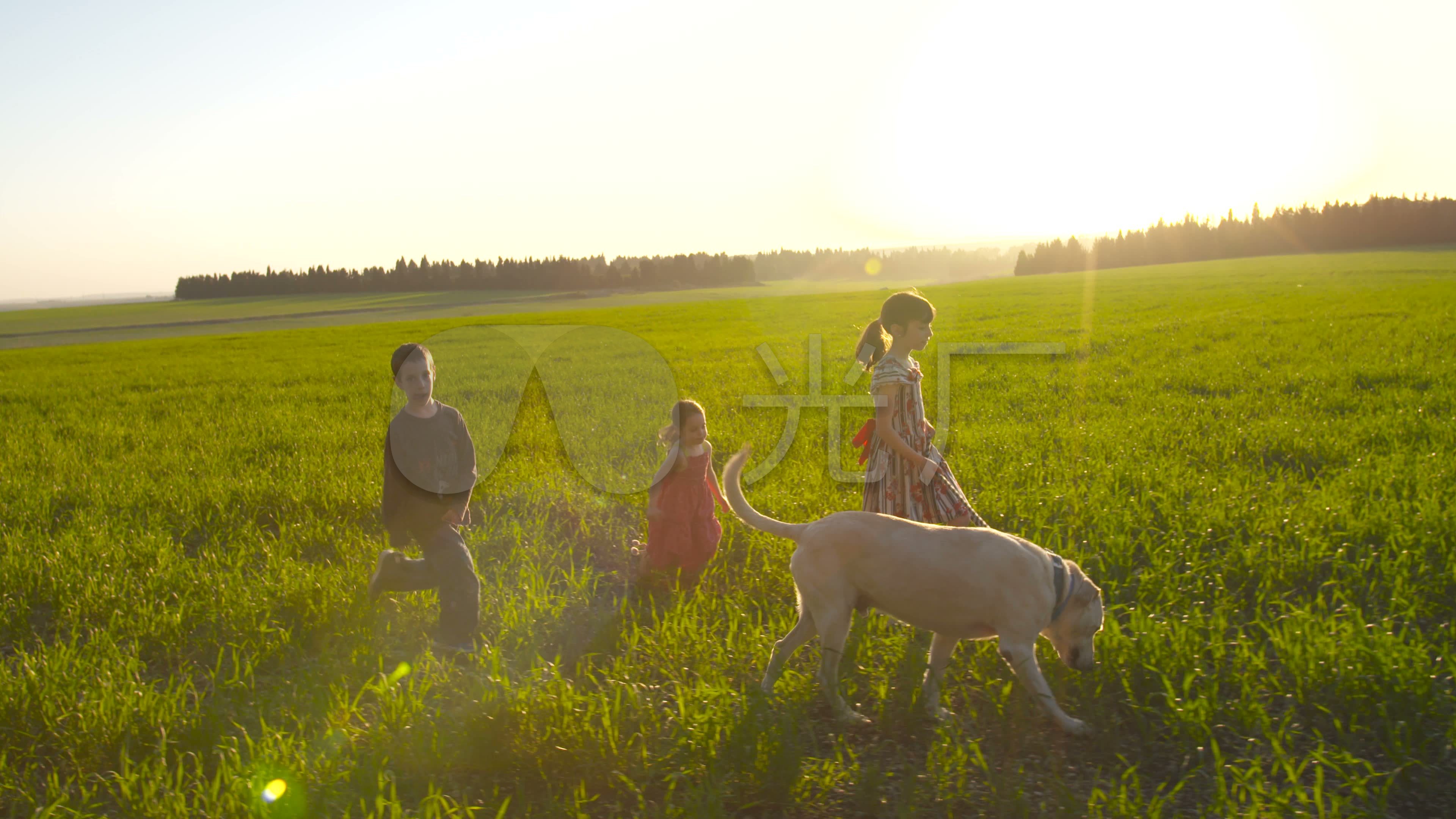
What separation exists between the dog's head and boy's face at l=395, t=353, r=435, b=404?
3.36 meters

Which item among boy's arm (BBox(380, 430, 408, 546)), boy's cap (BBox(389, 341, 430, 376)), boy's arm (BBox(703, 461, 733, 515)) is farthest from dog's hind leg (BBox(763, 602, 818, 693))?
boy's cap (BBox(389, 341, 430, 376))

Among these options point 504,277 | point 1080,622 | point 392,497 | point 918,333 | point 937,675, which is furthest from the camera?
point 504,277

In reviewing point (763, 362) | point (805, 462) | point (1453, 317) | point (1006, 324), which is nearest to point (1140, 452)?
point (805, 462)

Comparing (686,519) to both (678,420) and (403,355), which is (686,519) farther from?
(403,355)

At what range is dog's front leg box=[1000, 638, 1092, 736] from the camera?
3.46m

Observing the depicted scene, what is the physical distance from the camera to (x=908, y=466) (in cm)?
512

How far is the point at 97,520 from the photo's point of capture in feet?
22.4

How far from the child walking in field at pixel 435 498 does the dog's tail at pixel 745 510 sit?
161cm

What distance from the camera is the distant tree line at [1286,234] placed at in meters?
82.4

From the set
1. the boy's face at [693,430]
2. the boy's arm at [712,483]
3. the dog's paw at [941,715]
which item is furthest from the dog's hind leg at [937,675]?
the boy's face at [693,430]

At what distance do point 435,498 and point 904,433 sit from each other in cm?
282

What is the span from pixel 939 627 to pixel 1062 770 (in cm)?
73

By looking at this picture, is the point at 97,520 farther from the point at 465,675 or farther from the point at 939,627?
the point at 939,627

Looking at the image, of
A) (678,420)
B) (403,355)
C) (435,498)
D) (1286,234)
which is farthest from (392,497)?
(1286,234)
